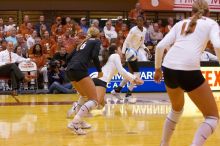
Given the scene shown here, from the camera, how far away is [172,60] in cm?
575

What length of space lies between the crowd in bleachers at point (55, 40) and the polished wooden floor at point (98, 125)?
3.09 meters

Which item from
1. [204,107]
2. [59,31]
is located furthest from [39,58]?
[204,107]

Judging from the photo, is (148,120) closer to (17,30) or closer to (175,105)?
(175,105)

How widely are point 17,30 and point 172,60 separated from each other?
13.3 metres

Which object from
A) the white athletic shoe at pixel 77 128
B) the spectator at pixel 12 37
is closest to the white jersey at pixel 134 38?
the spectator at pixel 12 37

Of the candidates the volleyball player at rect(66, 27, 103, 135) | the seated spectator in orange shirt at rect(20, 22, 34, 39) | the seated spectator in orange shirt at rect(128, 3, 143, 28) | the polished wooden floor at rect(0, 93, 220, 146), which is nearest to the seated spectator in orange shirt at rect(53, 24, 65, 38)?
the seated spectator in orange shirt at rect(20, 22, 34, 39)

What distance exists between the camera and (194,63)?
567 cm

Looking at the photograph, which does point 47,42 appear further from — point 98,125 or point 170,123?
point 170,123

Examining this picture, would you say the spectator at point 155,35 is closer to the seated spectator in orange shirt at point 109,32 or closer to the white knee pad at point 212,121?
the seated spectator in orange shirt at point 109,32

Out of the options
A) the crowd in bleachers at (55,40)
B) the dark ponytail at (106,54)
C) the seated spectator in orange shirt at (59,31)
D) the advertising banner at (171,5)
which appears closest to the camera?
the dark ponytail at (106,54)

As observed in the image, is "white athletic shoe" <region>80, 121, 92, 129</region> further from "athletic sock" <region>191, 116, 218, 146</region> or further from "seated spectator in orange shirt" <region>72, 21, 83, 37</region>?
"seated spectator in orange shirt" <region>72, 21, 83, 37</region>

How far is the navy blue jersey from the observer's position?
8250mm

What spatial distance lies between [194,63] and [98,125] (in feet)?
11.9

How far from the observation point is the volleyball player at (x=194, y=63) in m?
5.64
